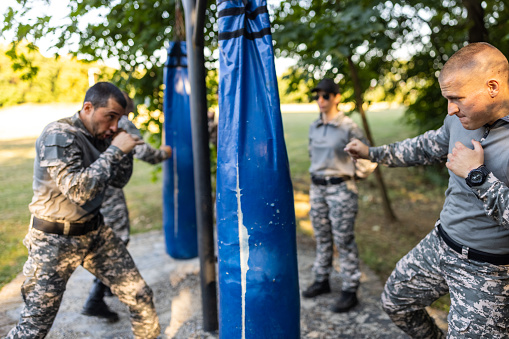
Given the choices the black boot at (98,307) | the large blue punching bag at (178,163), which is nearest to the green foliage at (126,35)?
the large blue punching bag at (178,163)

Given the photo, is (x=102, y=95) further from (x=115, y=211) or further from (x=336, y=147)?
(x=336, y=147)

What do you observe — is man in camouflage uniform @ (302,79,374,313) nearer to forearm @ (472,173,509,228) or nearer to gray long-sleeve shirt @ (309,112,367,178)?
gray long-sleeve shirt @ (309,112,367,178)

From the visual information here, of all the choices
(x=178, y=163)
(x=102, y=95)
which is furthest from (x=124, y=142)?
(x=178, y=163)

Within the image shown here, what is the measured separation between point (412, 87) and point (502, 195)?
22.0 ft

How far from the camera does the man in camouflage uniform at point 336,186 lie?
3.57 metres

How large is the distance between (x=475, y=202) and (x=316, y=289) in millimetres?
2213

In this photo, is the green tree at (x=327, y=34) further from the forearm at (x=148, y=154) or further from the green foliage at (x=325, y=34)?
the forearm at (x=148, y=154)

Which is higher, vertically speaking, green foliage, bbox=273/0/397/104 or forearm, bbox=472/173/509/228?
green foliage, bbox=273/0/397/104

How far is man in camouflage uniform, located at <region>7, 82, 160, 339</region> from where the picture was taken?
232cm


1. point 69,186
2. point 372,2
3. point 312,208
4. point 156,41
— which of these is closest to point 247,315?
point 69,186

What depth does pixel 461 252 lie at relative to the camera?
6.66 feet

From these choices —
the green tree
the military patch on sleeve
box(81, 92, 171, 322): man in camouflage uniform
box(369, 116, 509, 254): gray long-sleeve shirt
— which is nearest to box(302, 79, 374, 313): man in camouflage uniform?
the green tree

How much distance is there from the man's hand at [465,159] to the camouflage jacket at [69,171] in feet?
6.08

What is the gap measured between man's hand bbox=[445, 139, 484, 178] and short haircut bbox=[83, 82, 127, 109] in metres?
1.97
